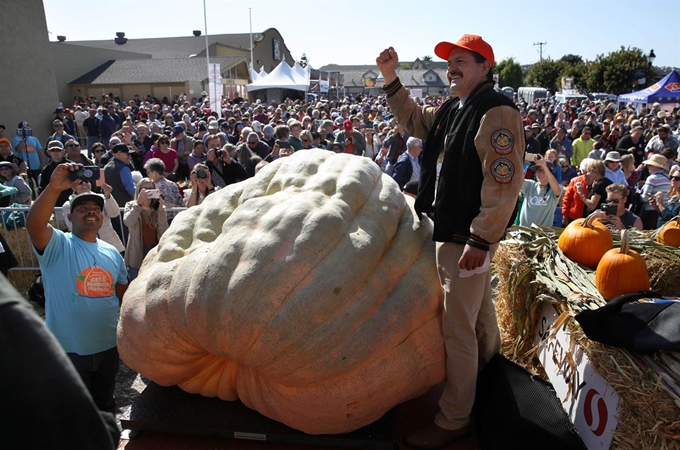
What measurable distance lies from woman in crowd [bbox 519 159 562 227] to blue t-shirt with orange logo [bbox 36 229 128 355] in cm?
503

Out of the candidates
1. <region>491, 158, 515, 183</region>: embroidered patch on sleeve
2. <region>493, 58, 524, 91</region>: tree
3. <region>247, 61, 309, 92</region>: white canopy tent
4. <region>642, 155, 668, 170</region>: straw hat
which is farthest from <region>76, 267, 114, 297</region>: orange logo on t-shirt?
<region>493, 58, 524, 91</region>: tree

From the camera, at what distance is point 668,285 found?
11.7 feet

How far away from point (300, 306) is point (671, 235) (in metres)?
3.11

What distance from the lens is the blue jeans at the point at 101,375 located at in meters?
3.46

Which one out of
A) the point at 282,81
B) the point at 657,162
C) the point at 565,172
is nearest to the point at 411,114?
the point at 657,162

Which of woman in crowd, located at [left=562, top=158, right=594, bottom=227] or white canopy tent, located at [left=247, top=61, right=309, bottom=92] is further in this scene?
white canopy tent, located at [left=247, top=61, right=309, bottom=92]

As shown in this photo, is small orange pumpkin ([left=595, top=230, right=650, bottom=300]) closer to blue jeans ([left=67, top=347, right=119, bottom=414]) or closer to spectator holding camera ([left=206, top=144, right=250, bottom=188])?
blue jeans ([left=67, top=347, right=119, bottom=414])

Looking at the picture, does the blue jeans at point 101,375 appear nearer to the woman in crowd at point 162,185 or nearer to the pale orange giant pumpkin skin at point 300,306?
the pale orange giant pumpkin skin at point 300,306

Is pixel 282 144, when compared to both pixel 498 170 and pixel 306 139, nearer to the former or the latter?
pixel 306 139

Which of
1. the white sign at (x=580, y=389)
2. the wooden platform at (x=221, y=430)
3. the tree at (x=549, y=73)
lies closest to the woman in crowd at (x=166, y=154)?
the wooden platform at (x=221, y=430)

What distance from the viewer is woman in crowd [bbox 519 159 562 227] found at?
20.9 ft

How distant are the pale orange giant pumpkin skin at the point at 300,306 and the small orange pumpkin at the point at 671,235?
2094 millimetres

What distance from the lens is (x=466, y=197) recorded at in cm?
288

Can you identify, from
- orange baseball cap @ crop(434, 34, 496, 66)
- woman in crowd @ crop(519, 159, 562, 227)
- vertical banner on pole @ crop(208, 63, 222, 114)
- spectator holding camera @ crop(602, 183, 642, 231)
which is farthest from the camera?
vertical banner on pole @ crop(208, 63, 222, 114)
